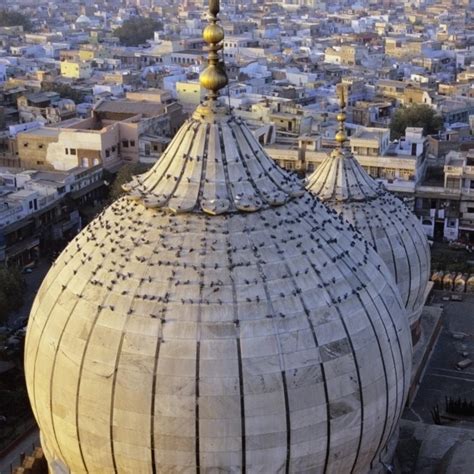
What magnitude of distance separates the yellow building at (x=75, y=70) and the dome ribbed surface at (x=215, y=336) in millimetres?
62631

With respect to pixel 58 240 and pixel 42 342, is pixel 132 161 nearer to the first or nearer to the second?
pixel 58 240

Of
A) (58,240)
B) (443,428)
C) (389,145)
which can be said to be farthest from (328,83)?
(443,428)

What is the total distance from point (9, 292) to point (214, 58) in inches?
654

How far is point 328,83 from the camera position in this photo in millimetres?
68812

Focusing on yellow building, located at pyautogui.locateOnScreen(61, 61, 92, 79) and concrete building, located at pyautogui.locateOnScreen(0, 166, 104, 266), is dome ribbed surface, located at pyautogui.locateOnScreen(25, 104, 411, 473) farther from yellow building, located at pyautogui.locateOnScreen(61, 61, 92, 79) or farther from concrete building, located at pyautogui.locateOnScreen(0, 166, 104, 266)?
yellow building, located at pyautogui.locateOnScreen(61, 61, 92, 79)

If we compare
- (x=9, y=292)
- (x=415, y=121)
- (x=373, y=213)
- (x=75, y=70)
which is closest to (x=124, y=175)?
(x=9, y=292)

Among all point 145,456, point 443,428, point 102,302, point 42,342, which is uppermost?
point 102,302

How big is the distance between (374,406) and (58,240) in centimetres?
2755

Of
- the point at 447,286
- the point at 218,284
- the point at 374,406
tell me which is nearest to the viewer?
the point at 218,284

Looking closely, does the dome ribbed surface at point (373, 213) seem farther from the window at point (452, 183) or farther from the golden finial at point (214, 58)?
the window at point (452, 183)

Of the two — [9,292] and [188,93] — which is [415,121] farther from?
[9,292]

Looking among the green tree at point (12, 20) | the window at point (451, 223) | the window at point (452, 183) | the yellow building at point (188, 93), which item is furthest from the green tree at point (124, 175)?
the green tree at point (12, 20)

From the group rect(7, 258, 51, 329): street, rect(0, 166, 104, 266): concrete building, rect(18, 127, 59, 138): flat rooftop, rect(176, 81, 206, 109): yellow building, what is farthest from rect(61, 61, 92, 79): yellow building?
rect(7, 258, 51, 329): street

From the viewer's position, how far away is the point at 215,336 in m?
11.9
